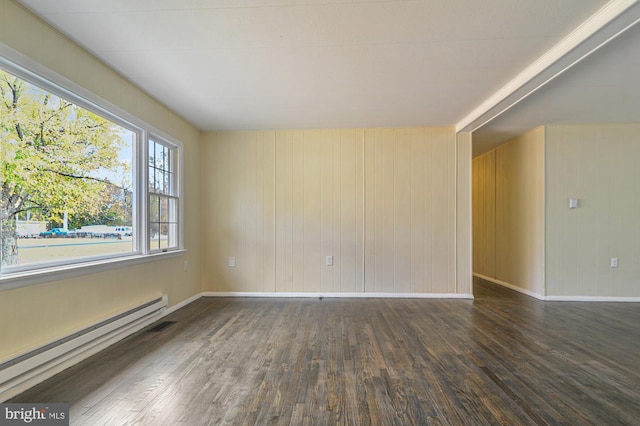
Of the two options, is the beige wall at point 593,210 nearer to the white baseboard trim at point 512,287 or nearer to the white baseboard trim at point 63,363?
the white baseboard trim at point 512,287

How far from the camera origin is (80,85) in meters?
2.48

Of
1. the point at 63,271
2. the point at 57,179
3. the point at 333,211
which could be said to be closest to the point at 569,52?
the point at 333,211

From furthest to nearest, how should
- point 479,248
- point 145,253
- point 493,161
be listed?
point 479,248 < point 493,161 < point 145,253

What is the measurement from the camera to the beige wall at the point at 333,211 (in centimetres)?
455

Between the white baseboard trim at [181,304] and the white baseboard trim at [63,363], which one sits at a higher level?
the white baseboard trim at [63,363]

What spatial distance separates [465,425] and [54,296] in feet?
9.70

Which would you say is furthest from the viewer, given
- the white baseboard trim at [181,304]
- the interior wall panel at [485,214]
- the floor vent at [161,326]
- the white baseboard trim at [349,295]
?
the interior wall panel at [485,214]

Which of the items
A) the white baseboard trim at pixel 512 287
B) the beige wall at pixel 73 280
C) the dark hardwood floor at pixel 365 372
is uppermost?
the beige wall at pixel 73 280

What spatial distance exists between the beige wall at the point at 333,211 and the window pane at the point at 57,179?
1769 millimetres

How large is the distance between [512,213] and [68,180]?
617cm

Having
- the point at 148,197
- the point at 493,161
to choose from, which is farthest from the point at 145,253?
the point at 493,161

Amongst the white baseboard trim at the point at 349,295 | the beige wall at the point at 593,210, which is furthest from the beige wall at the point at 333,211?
the beige wall at the point at 593,210

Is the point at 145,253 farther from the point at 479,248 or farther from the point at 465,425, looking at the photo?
the point at 479,248

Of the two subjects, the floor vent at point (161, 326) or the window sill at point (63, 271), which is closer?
the window sill at point (63, 271)
